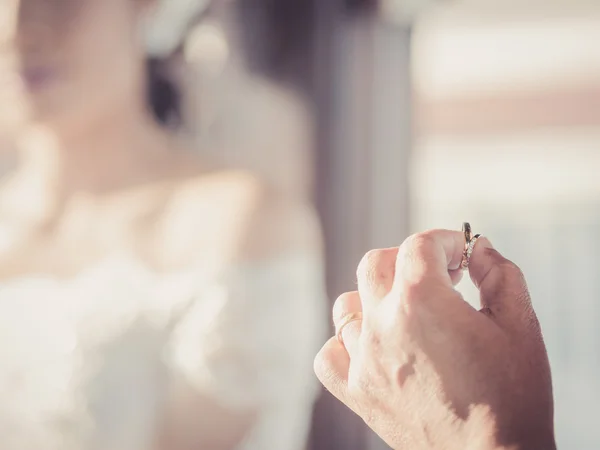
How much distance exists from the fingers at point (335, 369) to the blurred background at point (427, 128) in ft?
0.99

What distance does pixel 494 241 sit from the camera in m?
0.75

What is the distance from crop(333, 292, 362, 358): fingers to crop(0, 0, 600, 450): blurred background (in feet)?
0.90

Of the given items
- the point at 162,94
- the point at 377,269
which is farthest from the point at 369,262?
the point at 162,94

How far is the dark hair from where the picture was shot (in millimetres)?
758

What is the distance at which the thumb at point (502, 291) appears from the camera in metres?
0.39

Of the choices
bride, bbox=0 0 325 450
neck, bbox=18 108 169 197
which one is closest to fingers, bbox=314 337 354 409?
bride, bbox=0 0 325 450

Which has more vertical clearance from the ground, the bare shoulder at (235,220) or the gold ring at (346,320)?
the bare shoulder at (235,220)

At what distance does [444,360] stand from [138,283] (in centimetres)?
44

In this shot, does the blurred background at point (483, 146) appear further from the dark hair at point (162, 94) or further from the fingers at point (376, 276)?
the fingers at point (376, 276)

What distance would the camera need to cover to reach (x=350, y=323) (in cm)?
43

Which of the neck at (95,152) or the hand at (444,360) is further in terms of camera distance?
the neck at (95,152)

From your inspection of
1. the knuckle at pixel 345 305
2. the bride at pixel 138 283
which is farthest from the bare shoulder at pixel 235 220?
the knuckle at pixel 345 305

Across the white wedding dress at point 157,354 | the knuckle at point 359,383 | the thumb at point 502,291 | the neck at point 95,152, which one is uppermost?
the neck at point 95,152

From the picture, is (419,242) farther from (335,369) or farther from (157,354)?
(157,354)
